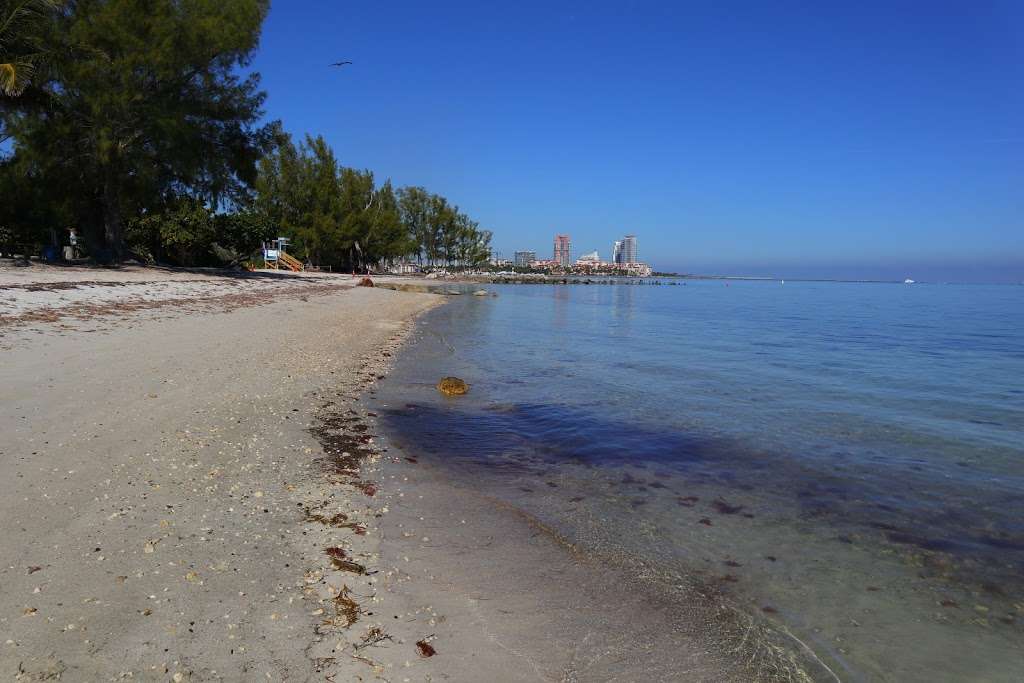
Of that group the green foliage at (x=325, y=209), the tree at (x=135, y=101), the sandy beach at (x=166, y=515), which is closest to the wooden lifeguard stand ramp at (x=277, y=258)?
the green foliage at (x=325, y=209)

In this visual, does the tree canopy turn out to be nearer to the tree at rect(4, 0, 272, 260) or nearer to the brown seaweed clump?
the tree at rect(4, 0, 272, 260)

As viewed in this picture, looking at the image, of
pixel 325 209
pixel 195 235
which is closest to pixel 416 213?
pixel 325 209

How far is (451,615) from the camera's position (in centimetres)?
357

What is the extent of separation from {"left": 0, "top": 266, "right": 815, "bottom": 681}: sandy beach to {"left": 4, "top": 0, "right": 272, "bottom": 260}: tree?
21410 millimetres

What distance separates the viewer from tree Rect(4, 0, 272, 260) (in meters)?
23.5

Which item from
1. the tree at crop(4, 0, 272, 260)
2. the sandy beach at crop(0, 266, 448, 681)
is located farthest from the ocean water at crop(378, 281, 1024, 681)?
the tree at crop(4, 0, 272, 260)

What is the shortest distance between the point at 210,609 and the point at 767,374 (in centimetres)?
1473

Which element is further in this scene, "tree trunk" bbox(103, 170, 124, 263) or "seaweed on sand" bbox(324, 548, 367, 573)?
"tree trunk" bbox(103, 170, 124, 263)

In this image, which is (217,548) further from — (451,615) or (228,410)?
(228,410)

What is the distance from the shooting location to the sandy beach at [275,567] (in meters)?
3.01

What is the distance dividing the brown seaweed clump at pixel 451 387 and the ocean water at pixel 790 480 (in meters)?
0.32

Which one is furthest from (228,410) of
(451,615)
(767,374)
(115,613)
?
(767,374)

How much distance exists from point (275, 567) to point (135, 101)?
27.4 meters

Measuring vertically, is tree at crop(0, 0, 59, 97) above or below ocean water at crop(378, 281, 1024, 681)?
above
